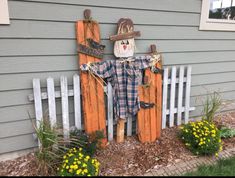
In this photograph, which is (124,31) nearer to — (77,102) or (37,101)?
(77,102)

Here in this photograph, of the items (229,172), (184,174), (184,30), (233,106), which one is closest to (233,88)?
(233,106)

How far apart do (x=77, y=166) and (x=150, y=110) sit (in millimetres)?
1231

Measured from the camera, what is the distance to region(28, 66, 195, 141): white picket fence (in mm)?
2334

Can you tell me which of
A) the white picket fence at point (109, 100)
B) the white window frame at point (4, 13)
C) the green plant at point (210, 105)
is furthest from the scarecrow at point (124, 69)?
the green plant at point (210, 105)

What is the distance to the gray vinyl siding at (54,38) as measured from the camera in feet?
7.28

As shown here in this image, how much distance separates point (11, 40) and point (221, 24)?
2.94 m

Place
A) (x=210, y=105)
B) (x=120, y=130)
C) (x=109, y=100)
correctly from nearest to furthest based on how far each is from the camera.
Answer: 1. (x=109, y=100)
2. (x=120, y=130)
3. (x=210, y=105)

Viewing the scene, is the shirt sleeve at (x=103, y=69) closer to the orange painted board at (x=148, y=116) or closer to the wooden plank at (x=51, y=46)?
the wooden plank at (x=51, y=46)

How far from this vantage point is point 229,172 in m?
2.29

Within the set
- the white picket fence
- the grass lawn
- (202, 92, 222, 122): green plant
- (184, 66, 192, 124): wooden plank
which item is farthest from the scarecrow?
(202, 92, 222, 122): green plant

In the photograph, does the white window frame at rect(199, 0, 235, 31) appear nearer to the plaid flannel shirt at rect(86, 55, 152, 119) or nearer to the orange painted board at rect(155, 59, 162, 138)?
the orange painted board at rect(155, 59, 162, 138)

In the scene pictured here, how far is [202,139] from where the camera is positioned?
260cm

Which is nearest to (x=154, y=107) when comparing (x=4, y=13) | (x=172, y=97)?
(x=172, y=97)

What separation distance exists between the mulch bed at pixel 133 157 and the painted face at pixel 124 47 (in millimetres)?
1116
